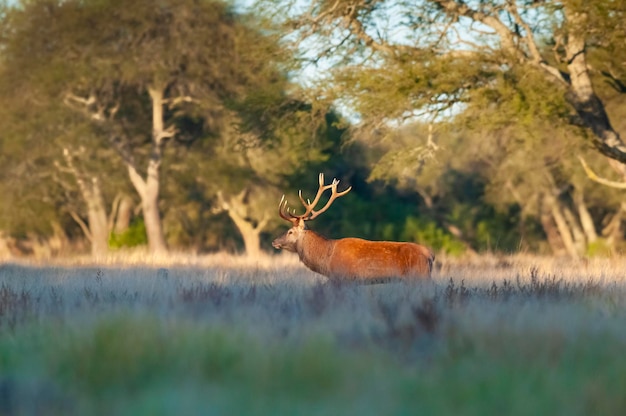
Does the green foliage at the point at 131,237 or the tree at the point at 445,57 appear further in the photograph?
the green foliage at the point at 131,237

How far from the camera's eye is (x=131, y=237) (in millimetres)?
36406

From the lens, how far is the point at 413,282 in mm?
10570

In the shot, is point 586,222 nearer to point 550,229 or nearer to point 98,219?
point 550,229

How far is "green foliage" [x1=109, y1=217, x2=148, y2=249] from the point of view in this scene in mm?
35047

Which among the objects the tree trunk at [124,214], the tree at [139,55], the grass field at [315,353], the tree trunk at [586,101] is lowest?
the grass field at [315,353]

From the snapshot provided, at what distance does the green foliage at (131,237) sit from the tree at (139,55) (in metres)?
6.66

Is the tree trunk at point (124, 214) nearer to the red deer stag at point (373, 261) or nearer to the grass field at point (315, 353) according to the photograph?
the red deer stag at point (373, 261)

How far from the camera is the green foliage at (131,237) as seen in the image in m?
35.0

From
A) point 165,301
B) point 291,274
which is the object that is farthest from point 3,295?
point 291,274

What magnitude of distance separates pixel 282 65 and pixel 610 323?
13457 mm

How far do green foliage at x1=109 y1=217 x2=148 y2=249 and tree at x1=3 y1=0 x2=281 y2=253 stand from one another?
6658 mm

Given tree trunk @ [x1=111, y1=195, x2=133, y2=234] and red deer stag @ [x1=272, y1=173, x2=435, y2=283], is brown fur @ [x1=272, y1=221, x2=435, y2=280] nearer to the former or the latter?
red deer stag @ [x1=272, y1=173, x2=435, y2=283]

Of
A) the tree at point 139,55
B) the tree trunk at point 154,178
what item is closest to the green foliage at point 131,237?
the tree trunk at point 154,178

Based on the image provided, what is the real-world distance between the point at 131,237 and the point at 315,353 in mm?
31092
